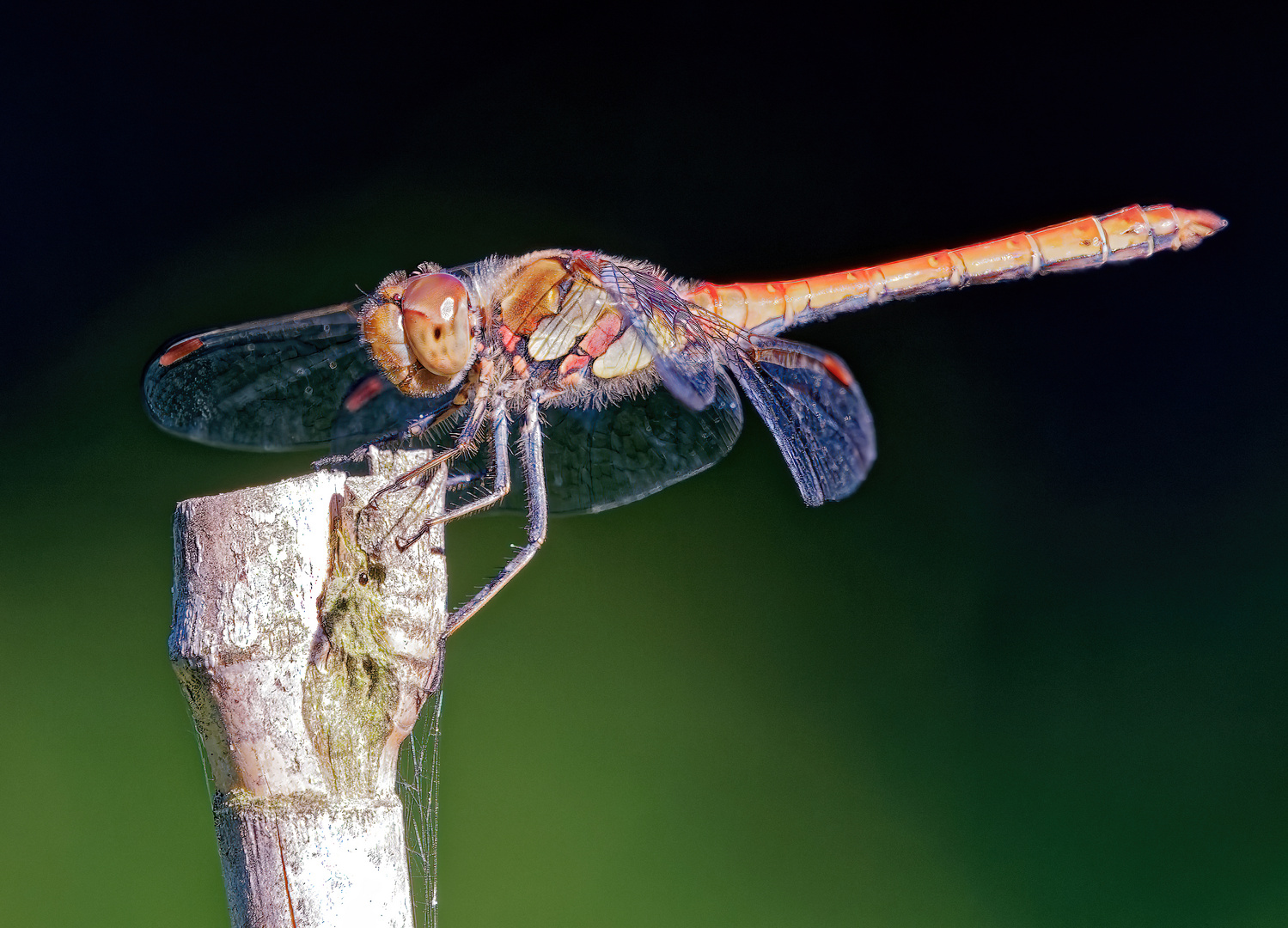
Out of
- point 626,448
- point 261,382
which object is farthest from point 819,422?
point 261,382

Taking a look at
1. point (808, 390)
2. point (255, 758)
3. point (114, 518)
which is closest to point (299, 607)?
point (255, 758)

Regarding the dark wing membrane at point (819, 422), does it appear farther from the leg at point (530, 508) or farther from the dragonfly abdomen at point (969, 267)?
the leg at point (530, 508)

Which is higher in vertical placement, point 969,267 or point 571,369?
point 969,267

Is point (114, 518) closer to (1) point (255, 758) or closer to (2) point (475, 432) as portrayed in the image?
(2) point (475, 432)

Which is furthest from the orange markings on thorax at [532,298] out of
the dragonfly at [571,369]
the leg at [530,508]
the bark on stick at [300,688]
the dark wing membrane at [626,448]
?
the bark on stick at [300,688]

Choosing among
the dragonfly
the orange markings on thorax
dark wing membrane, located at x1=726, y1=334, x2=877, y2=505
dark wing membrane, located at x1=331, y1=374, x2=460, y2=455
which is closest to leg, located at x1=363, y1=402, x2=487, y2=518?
the dragonfly

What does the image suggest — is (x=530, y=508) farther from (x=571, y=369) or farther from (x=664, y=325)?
(x=664, y=325)
